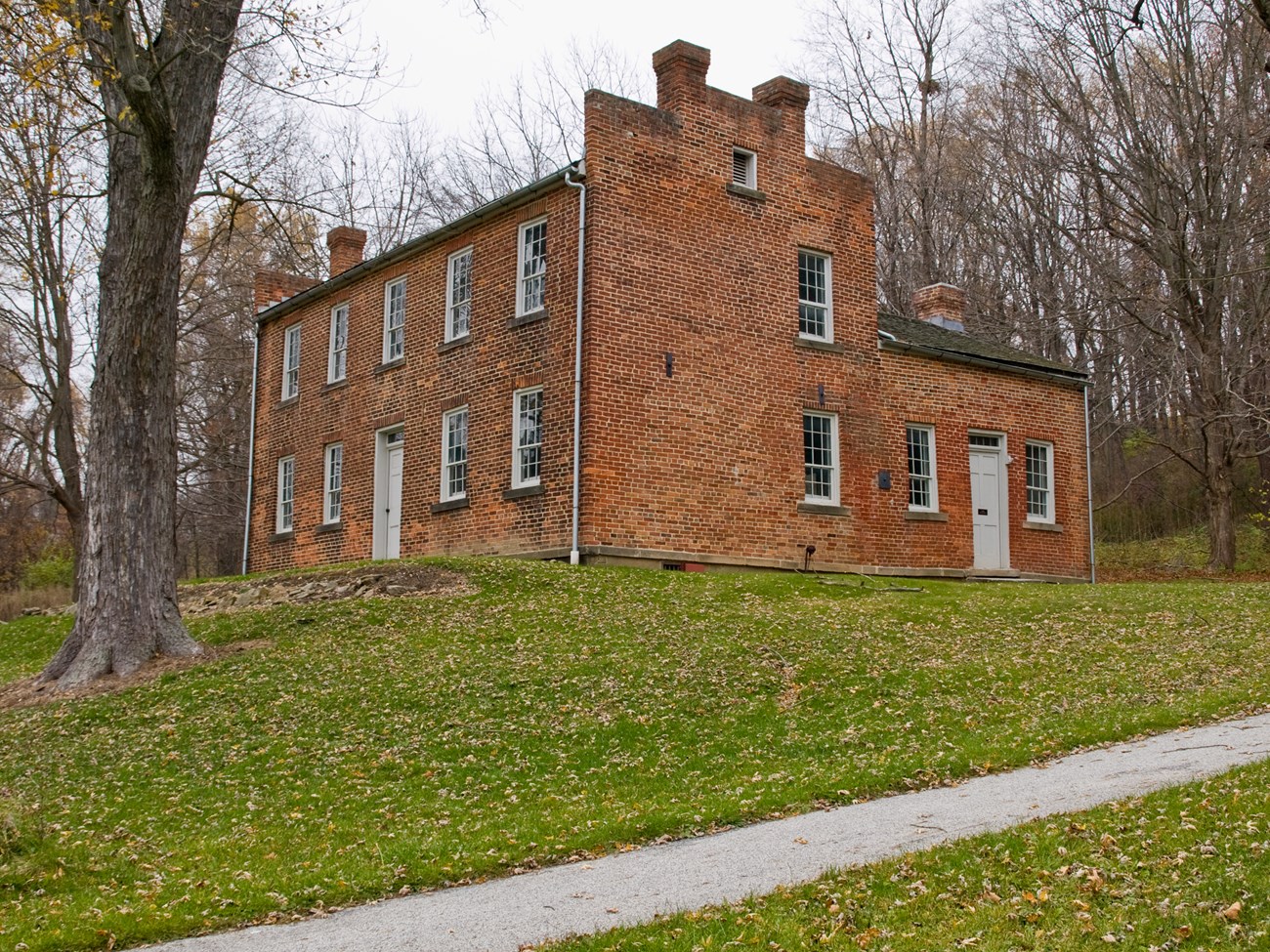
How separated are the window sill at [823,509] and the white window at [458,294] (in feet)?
22.1

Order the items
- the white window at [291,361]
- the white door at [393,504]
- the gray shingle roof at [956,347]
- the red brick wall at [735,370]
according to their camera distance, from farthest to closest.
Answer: the white window at [291,361] < the gray shingle roof at [956,347] < the white door at [393,504] < the red brick wall at [735,370]

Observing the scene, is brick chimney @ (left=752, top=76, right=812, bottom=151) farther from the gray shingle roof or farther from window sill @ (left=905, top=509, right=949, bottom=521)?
window sill @ (left=905, top=509, right=949, bottom=521)

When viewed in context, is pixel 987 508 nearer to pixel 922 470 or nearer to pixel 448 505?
pixel 922 470

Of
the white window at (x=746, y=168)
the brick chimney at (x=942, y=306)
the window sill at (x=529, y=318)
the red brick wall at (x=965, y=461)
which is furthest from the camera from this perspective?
the brick chimney at (x=942, y=306)

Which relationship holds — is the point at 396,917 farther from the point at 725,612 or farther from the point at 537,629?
the point at 725,612

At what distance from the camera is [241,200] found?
1606cm

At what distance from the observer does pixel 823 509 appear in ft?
71.2

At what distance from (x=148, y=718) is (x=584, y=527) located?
7928 millimetres

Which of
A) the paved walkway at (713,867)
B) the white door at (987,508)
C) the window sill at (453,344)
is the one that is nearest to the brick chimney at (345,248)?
the window sill at (453,344)

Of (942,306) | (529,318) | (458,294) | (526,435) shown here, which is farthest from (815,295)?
(942,306)

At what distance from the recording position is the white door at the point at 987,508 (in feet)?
79.2

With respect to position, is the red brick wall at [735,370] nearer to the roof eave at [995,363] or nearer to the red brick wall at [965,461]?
the red brick wall at [965,461]

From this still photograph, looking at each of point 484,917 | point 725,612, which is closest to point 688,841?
point 484,917

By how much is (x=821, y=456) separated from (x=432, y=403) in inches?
280
